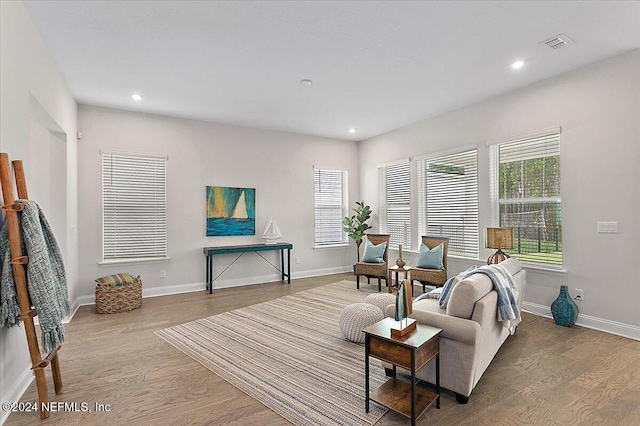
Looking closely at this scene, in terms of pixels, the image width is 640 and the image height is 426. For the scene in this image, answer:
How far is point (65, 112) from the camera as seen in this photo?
3.94 m

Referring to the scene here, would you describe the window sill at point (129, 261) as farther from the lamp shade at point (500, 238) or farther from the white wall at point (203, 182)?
the lamp shade at point (500, 238)

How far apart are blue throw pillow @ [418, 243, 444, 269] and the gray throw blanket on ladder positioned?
4419 millimetres

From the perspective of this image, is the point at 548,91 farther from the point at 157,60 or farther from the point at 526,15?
the point at 157,60

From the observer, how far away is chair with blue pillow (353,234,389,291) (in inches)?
216

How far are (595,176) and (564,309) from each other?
60.2 inches

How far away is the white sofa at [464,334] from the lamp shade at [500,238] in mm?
1820

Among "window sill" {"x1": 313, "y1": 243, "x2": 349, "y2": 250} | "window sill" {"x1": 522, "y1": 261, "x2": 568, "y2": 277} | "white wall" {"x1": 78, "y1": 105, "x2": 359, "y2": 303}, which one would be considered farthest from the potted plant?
"window sill" {"x1": 522, "y1": 261, "x2": 568, "y2": 277}

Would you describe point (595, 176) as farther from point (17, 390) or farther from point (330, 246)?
point (17, 390)

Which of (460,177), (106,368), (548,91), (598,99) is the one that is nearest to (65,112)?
(106,368)

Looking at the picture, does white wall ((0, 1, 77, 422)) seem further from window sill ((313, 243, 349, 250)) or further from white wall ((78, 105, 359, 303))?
window sill ((313, 243, 349, 250))

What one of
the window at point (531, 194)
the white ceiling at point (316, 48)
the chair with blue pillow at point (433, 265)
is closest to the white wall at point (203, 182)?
the white ceiling at point (316, 48)

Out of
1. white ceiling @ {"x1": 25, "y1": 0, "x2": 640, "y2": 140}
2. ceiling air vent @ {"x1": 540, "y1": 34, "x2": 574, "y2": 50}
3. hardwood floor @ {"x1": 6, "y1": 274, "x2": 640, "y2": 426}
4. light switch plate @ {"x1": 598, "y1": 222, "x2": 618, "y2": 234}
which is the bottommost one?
hardwood floor @ {"x1": 6, "y1": 274, "x2": 640, "y2": 426}

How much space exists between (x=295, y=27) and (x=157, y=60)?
5.28 feet

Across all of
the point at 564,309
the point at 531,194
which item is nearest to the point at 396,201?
the point at 531,194
